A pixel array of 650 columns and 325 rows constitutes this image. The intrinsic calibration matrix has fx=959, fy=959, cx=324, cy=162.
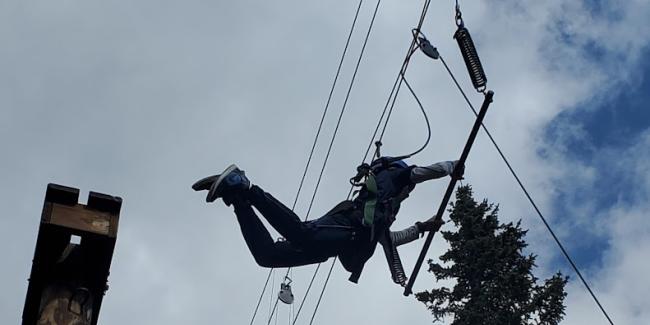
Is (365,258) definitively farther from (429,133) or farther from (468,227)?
(468,227)

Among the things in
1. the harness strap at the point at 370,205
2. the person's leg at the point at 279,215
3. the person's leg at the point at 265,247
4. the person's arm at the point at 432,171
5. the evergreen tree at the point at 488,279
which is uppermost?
the evergreen tree at the point at 488,279

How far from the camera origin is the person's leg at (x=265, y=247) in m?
8.69

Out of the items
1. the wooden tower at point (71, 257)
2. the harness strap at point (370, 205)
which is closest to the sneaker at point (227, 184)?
the harness strap at point (370, 205)

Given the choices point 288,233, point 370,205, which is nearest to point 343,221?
point 370,205

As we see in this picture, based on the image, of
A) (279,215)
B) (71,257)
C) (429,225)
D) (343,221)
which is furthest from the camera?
(429,225)

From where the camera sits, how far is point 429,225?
29.9 feet

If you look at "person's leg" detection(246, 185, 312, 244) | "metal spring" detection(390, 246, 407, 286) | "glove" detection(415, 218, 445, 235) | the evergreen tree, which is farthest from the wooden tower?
the evergreen tree

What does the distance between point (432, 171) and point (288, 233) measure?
4.66 ft

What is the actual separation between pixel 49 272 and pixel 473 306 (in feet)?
51.6

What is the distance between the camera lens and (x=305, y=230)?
8766mm

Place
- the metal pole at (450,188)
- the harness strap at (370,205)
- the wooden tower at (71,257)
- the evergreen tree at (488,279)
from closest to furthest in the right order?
the wooden tower at (71,257), the metal pole at (450,188), the harness strap at (370,205), the evergreen tree at (488,279)

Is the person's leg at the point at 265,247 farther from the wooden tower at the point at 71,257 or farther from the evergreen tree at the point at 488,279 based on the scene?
the evergreen tree at the point at 488,279

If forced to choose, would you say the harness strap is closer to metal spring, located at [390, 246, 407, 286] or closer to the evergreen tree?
metal spring, located at [390, 246, 407, 286]

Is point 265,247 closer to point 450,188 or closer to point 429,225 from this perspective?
point 429,225
